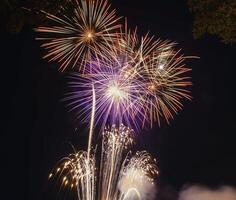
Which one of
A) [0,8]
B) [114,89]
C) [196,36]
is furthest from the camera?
[114,89]

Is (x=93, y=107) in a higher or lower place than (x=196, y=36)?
lower

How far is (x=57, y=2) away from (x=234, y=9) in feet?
15.8

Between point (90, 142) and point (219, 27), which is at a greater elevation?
point (219, 27)

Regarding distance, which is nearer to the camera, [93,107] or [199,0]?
[199,0]

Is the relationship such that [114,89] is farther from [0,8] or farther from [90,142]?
[0,8]

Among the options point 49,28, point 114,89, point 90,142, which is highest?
point 49,28

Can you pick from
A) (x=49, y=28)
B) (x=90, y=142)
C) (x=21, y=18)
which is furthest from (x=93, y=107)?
(x=21, y=18)

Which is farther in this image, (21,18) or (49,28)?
(49,28)

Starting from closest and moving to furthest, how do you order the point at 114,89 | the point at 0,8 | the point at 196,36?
1. the point at 0,8
2. the point at 196,36
3. the point at 114,89

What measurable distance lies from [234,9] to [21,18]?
19.0 ft

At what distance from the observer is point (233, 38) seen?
56.2 feet

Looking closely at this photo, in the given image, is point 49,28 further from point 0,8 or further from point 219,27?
point 219,27

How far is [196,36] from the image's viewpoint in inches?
696

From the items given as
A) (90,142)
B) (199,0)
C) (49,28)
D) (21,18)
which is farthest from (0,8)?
(90,142)
